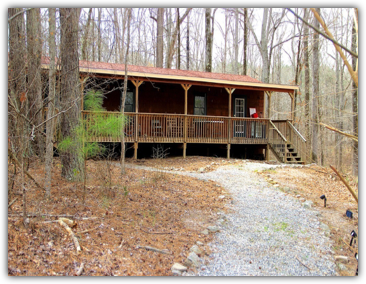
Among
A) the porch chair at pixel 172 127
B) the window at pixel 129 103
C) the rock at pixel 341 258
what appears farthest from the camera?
the window at pixel 129 103

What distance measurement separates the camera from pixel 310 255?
4.62m

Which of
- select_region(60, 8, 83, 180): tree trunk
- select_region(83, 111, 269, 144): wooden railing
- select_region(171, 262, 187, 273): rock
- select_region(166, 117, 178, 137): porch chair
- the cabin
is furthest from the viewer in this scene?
select_region(166, 117, 178, 137): porch chair

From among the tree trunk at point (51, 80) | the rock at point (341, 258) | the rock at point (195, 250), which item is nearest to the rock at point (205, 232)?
the rock at point (195, 250)

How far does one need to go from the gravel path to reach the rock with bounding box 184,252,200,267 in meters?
0.11

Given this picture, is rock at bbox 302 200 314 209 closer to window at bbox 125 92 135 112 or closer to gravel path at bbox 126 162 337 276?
Result: gravel path at bbox 126 162 337 276

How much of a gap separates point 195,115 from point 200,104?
100 inches

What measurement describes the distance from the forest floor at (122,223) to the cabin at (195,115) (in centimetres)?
457

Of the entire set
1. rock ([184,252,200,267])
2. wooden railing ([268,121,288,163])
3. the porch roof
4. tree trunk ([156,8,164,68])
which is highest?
tree trunk ([156,8,164,68])

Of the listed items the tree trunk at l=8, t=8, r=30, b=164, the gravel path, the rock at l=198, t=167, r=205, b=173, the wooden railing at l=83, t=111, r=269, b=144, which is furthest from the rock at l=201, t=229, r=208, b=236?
the wooden railing at l=83, t=111, r=269, b=144

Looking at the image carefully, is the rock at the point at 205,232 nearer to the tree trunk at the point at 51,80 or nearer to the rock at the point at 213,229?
the rock at the point at 213,229

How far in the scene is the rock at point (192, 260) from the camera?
395 cm

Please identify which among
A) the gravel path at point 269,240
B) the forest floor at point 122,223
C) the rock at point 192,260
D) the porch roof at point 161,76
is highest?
the porch roof at point 161,76

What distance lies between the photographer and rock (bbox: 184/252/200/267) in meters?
3.95
